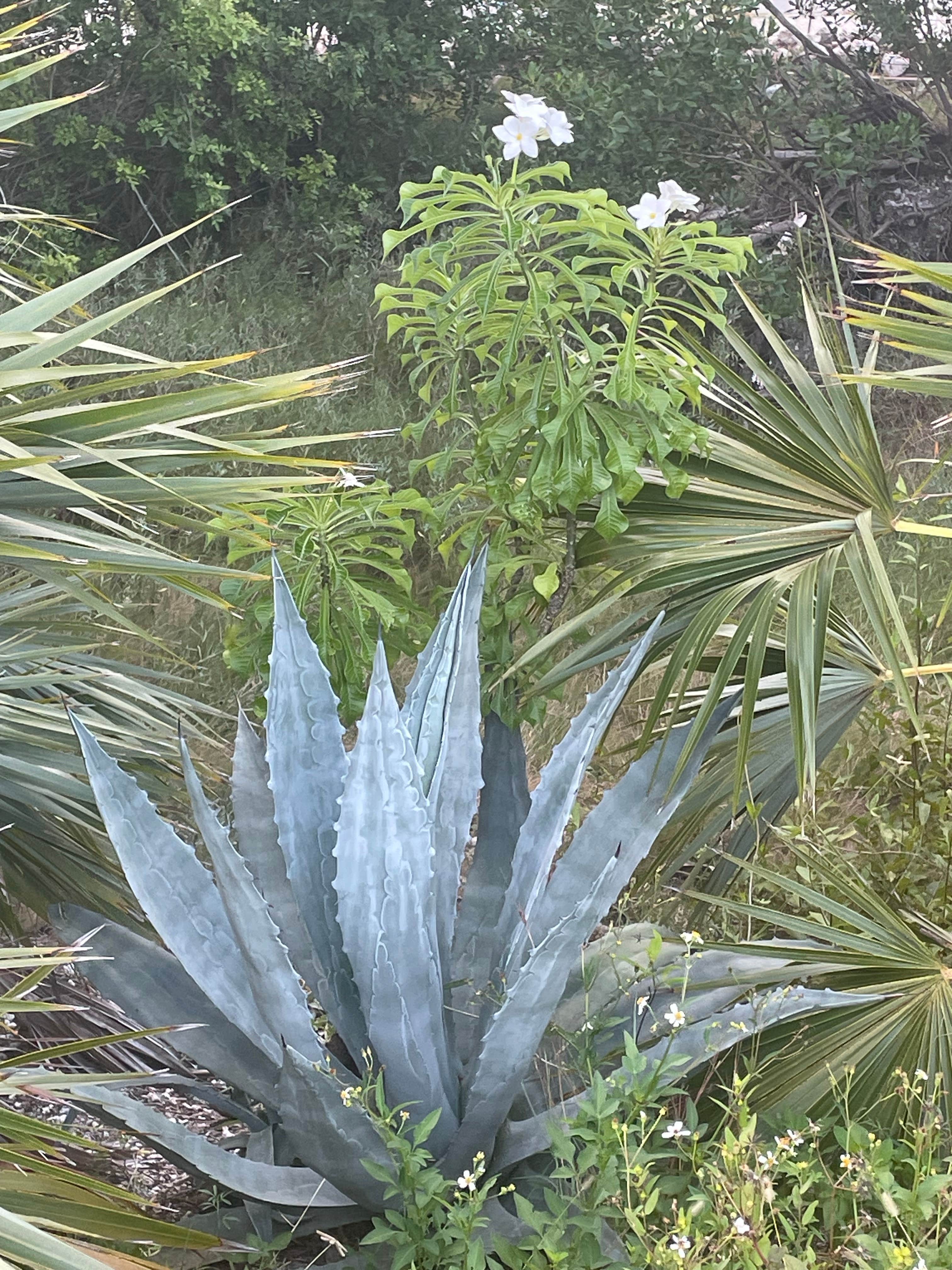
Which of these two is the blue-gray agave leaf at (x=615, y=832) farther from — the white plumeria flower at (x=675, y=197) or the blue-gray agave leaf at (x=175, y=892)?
the white plumeria flower at (x=675, y=197)

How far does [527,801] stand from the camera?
6.13 ft

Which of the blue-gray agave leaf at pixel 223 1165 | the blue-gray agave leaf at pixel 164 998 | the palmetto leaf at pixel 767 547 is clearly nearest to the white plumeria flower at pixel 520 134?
the palmetto leaf at pixel 767 547

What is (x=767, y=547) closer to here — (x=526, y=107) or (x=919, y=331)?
(x=919, y=331)

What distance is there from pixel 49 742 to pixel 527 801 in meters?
0.67

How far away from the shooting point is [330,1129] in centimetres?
141

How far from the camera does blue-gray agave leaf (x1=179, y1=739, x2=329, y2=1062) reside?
151cm

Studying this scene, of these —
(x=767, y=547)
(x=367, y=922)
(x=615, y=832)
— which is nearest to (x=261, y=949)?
(x=367, y=922)

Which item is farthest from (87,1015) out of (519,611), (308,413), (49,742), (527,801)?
A: (308,413)

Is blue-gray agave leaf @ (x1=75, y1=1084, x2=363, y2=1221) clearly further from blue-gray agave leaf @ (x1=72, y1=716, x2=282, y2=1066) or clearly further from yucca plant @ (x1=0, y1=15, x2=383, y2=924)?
yucca plant @ (x1=0, y1=15, x2=383, y2=924)

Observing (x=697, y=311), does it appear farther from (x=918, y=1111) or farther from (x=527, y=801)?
(x=918, y=1111)

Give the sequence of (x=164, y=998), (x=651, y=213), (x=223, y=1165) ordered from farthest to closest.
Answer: (x=651, y=213)
(x=164, y=998)
(x=223, y=1165)

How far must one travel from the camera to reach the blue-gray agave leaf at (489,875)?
175 centimetres

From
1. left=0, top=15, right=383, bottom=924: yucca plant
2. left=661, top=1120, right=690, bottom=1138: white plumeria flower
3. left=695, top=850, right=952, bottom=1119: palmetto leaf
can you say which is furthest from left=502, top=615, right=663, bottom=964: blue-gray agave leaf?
left=0, top=15, right=383, bottom=924: yucca plant

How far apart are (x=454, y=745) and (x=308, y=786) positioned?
0.20 metres
